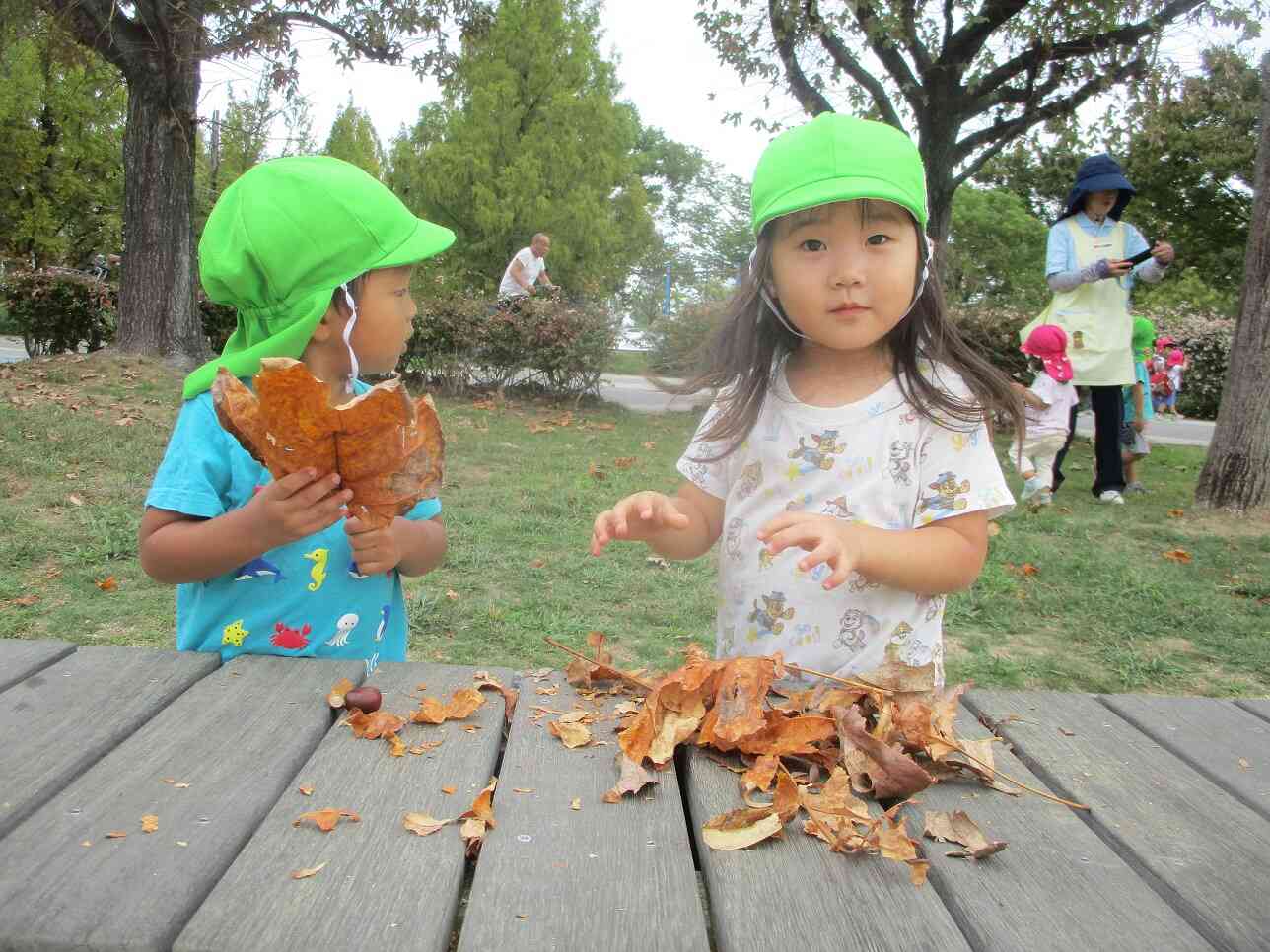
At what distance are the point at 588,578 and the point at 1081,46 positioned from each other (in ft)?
34.3

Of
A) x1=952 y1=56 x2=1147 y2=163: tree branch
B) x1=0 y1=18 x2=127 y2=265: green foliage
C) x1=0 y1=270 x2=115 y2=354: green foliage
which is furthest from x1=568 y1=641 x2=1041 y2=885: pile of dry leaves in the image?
x1=0 y1=18 x2=127 y2=265: green foliage

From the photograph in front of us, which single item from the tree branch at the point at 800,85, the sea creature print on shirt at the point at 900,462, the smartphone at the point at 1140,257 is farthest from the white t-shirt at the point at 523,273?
the sea creature print on shirt at the point at 900,462

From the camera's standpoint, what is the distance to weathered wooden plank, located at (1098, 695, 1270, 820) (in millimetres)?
1481

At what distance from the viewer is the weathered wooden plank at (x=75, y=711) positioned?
4.21 feet

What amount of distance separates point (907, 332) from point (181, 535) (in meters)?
1.39

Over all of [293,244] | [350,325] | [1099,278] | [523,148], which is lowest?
[350,325]

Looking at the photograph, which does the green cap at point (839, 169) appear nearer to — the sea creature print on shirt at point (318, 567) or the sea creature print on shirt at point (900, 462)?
the sea creature print on shirt at point (900, 462)

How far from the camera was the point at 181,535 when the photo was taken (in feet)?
6.07

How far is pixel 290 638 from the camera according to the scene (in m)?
2.09

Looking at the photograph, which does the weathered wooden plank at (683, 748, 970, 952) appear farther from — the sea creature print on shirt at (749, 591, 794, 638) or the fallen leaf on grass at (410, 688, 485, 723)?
the sea creature print on shirt at (749, 591, 794, 638)

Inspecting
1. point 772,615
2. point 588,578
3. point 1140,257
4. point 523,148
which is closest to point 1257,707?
point 772,615

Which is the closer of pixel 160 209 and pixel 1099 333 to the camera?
pixel 1099 333

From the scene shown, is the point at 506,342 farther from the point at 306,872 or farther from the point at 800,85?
the point at 306,872

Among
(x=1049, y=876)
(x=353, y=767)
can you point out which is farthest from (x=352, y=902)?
(x=1049, y=876)
